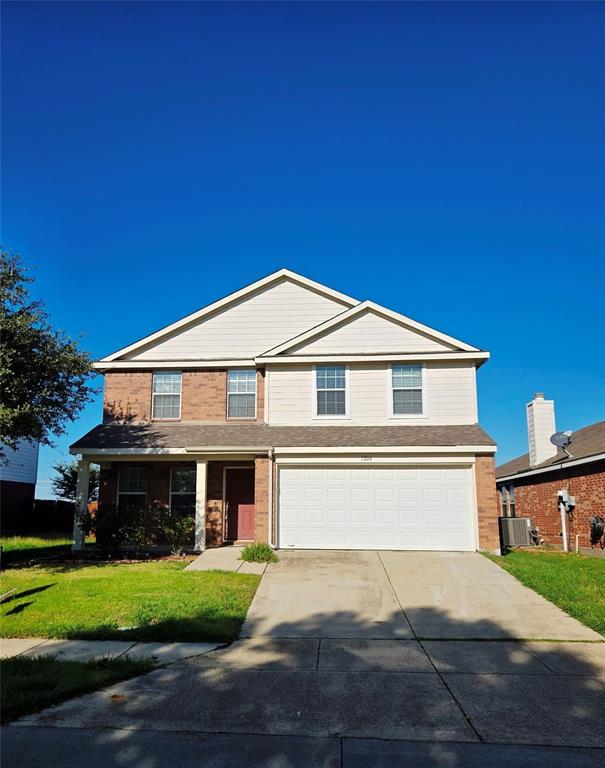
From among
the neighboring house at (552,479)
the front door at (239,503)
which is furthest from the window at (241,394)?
the neighboring house at (552,479)

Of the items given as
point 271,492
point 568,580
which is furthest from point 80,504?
point 568,580

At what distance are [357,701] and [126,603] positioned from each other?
16.6ft

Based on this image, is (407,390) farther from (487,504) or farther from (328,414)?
(487,504)

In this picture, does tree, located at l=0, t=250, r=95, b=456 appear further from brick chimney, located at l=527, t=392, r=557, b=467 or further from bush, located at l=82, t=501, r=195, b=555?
brick chimney, located at l=527, t=392, r=557, b=467

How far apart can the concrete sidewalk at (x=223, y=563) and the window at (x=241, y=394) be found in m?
4.45

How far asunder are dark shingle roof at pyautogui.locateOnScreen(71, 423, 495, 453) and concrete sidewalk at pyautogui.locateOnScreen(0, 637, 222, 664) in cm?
829

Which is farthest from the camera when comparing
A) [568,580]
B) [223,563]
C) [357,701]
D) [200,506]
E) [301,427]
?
[301,427]

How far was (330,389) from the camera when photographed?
56.4 ft

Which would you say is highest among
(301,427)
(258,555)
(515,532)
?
(301,427)

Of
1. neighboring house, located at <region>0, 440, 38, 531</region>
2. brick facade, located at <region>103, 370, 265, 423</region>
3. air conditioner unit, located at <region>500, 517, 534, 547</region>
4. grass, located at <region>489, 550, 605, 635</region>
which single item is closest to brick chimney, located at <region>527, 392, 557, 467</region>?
air conditioner unit, located at <region>500, 517, 534, 547</region>

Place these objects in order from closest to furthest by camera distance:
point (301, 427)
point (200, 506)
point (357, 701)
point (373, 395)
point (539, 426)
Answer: point (357, 701) < point (200, 506) < point (301, 427) < point (373, 395) < point (539, 426)

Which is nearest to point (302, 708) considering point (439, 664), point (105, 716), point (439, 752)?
point (439, 752)

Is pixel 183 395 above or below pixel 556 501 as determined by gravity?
above

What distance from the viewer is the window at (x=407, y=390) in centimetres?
1686
